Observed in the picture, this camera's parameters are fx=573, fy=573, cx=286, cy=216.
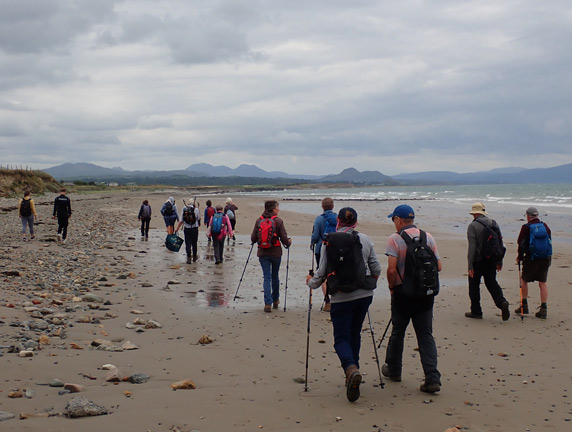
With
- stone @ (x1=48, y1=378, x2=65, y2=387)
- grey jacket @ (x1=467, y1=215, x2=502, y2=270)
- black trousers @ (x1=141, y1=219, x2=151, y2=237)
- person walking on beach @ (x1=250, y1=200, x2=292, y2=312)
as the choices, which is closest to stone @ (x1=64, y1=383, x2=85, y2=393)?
stone @ (x1=48, y1=378, x2=65, y2=387)

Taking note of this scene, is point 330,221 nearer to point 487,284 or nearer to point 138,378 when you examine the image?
point 487,284

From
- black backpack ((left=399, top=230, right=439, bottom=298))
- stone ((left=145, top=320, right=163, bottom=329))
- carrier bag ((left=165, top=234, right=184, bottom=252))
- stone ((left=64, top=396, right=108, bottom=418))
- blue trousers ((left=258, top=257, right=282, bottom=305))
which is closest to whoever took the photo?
stone ((left=64, top=396, right=108, bottom=418))

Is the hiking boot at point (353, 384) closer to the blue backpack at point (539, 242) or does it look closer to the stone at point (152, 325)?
the stone at point (152, 325)

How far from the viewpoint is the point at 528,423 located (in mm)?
5430

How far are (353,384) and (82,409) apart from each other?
260cm

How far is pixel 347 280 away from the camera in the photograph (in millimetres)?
6125

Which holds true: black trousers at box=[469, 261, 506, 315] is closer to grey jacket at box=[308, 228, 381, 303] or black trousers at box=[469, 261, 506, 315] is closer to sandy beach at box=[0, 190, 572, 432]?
sandy beach at box=[0, 190, 572, 432]

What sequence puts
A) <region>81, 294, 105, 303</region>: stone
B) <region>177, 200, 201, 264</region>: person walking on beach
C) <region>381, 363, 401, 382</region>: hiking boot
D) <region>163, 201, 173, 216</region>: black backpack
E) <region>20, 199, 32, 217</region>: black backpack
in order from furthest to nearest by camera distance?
<region>163, 201, 173, 216</region>: black backpack, <region>20, 199, 32, 217</region>: black backpack, <region>177, 200, 201, 264</region>: person walking on beach, <region>81, 294, 105, 303</region>: stone, <region>381, 363, 401, 382</region>: hiking boot

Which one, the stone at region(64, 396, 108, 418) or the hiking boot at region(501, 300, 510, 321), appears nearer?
the stone at region(64, 396, 108, 418)

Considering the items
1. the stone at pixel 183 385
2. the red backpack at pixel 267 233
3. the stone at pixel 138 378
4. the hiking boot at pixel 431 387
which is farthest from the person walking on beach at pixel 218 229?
the hiking boot at pixel 431 387

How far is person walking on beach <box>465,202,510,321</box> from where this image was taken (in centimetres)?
992

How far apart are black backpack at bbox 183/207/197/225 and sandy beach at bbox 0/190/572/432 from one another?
113 inches

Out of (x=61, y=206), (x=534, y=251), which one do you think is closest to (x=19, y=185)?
(x=61, y=206)

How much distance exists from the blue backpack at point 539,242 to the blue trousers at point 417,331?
4516mm
